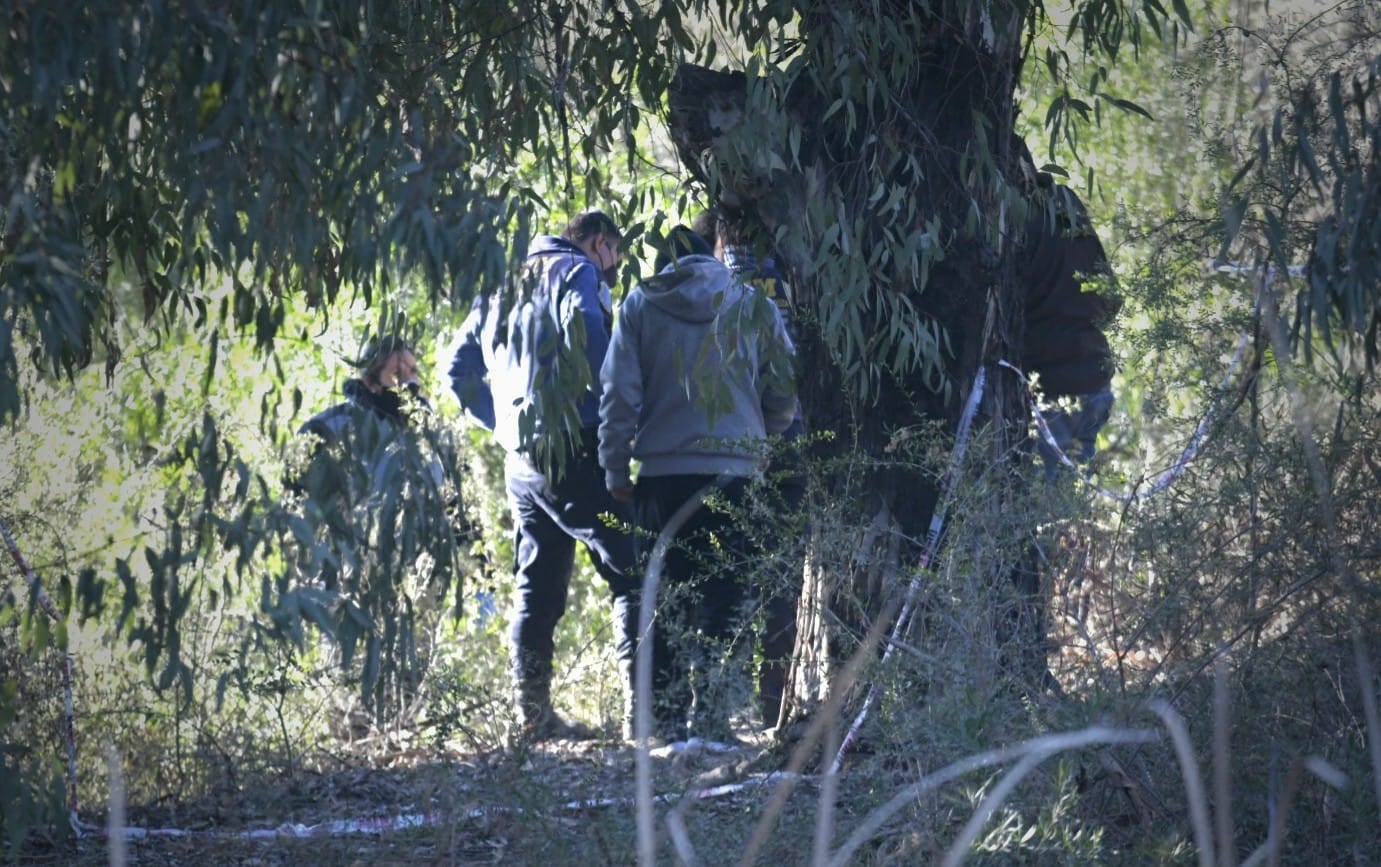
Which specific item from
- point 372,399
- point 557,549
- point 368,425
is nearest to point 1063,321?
point 557,549

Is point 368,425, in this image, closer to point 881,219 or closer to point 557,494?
point 881,219

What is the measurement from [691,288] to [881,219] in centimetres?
72

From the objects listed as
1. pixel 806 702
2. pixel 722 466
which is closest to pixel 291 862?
pixel 806 702

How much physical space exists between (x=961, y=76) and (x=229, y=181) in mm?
2867

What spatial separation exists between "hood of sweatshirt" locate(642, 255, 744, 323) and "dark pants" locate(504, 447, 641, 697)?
69cm

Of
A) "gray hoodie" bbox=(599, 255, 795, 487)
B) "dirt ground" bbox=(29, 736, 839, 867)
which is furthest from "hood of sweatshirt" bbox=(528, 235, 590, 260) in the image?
"dirt ground" bbox=(29, 736, 839, 867)

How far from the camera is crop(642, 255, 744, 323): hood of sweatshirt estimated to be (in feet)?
19.7

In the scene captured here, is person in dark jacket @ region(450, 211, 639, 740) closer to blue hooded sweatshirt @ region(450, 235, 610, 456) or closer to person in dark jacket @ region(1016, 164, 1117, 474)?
blue hooded sweatshirt @ region(450, 235, 610, 456)

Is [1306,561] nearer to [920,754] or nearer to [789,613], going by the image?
[920,754]

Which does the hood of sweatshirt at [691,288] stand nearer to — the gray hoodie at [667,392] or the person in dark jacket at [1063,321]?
the gray hoodie at [667,392]

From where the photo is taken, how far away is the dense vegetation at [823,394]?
372 cm

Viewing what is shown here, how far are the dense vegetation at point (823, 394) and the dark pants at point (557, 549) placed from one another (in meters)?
0.73

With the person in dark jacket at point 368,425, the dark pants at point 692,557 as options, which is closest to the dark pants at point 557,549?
Answer: the dark pants at point 692,557

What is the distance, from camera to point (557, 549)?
6.73 meters
